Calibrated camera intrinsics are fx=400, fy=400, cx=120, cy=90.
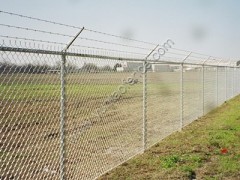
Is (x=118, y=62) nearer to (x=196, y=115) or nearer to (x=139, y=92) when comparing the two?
(x=196, y=115)

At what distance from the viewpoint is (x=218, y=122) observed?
43.7 feet

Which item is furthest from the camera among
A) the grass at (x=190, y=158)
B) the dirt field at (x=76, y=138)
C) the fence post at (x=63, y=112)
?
the dirt field at (x=76, y=138)

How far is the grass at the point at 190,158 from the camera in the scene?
6.92m

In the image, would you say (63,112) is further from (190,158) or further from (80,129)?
(80,129)

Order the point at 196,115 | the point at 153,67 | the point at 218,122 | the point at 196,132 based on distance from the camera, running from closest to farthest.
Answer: the point at 153,67, the point at 196,132, the point at 218,122, the point at 196,115

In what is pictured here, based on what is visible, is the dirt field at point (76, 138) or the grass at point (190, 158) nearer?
the grass at point (190, 158)

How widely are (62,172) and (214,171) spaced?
9.92ft

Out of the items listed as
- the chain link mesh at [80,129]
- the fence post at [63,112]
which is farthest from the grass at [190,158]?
the fence post at [63,112]

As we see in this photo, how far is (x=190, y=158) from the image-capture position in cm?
798

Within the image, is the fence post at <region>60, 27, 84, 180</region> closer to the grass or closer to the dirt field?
the dirt field

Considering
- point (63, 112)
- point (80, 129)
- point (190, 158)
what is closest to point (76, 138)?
point (80, 129)

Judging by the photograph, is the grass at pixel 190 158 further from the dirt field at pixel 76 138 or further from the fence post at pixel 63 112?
the fence post at pixel 63 112

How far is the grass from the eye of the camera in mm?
6922

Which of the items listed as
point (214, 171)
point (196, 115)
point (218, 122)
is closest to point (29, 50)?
point (214, 171)
